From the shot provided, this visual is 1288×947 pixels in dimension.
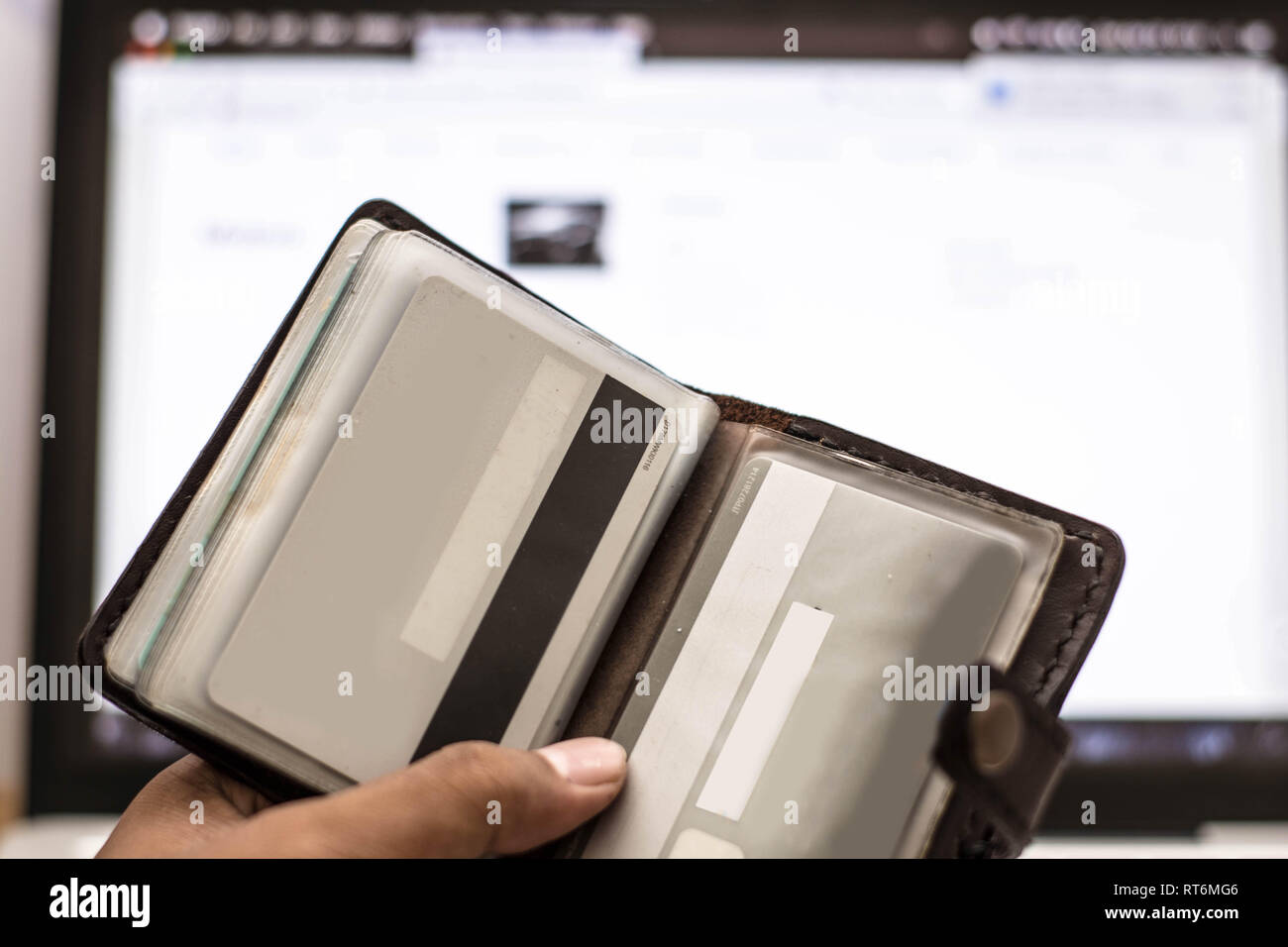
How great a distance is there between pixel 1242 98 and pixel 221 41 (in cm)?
158

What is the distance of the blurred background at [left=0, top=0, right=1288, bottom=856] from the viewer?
4.43 feet

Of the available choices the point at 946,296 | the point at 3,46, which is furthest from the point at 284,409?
the point at 3,46

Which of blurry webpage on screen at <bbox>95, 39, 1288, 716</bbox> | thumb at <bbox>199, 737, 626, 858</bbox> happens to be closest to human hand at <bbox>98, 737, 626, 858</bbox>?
thumb at <bbox>199, 737, 626, 858</bbox>

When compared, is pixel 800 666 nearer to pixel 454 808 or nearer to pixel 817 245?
pixel 454 808

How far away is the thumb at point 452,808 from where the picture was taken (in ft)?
1.59

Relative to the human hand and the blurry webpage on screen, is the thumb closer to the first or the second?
the human hand

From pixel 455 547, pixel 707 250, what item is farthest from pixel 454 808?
pixel 707 250

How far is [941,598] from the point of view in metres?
0.55

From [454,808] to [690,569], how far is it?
0.21 m

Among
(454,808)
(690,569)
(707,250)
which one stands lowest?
(454,808)

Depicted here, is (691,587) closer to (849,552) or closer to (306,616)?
(849,552)

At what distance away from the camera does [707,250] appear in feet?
4.47
